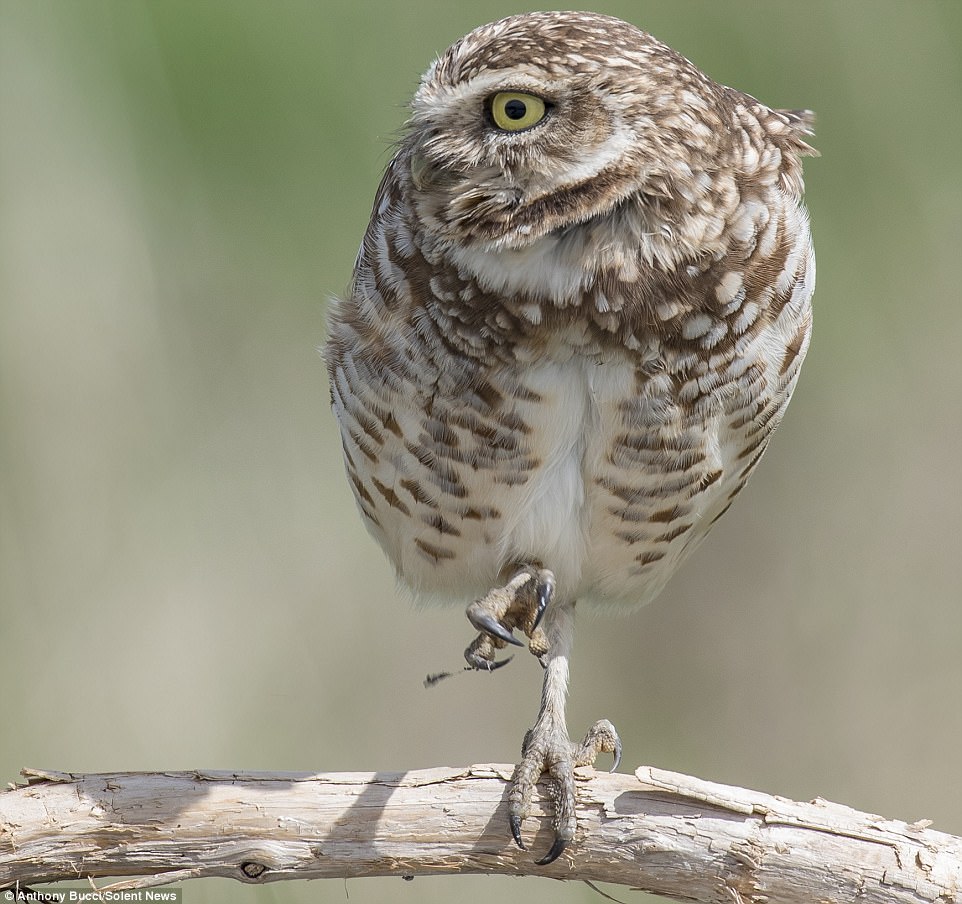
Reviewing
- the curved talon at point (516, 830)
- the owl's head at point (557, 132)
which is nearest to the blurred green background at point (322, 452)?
the curved talon at point (516, 830)

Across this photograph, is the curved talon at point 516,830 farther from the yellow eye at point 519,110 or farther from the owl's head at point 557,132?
the yellow eye at point 519,110

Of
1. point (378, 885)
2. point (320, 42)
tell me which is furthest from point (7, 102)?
point (378, 885)

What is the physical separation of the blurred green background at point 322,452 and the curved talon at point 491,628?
102 centimetres

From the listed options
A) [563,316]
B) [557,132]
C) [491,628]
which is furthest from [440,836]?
[557,132]

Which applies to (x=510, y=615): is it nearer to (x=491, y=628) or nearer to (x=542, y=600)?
(x=542, y=600)

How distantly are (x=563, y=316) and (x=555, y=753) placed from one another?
813 millimetres

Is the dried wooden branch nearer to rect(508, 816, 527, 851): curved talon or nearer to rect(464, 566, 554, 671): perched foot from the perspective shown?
rect(508, 816, 527, 851): curved talon

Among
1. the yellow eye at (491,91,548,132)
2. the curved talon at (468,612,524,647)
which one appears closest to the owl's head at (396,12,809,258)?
the yellow eye at (491,91,548,132)

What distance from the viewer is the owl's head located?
1987mm

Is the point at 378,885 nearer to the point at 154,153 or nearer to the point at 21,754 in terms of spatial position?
the point at 21,754

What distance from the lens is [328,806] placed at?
2.11m

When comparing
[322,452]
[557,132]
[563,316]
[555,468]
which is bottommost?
[322,452]

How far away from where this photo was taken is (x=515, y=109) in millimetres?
1993

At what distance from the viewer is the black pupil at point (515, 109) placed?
6.53ft
